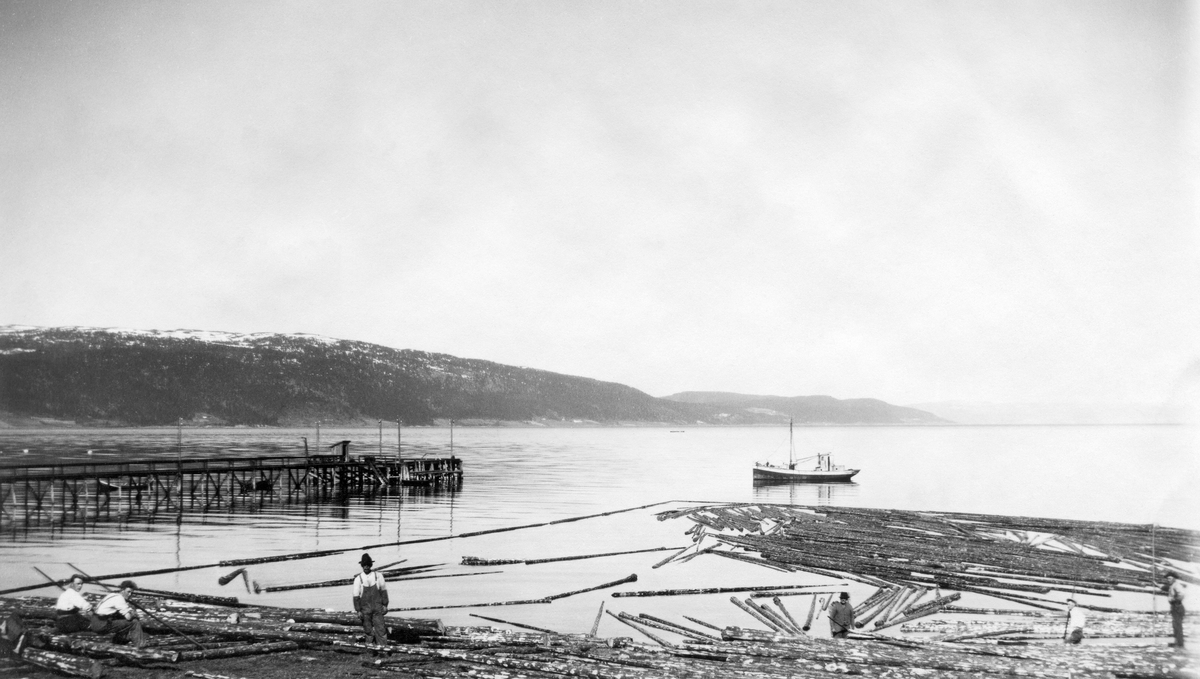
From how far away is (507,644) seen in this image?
17219 millimetres

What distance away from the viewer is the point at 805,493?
80562mm

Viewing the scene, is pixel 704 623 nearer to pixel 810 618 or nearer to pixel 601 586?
pixel 810 618

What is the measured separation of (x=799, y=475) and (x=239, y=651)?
Result: 8221 cm

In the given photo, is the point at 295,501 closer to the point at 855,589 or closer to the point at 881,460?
the point at 855,589

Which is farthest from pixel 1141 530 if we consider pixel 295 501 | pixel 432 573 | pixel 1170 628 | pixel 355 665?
pixel 295 501

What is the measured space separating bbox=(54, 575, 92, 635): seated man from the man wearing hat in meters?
6.10

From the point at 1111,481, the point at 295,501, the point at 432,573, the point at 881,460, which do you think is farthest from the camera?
the point at 881,460

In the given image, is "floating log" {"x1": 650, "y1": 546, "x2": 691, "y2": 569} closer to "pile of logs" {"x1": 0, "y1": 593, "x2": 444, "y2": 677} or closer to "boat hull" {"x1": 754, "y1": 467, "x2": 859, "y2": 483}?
"pile of logs" {"x1": 0, "y1": 593, "x2": 444, "y2": 677}

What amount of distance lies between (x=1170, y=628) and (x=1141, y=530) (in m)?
27.8

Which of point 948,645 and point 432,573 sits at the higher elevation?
point 948,645

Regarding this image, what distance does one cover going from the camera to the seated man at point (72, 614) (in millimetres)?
17422

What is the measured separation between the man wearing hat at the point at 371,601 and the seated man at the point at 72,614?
6.10 m

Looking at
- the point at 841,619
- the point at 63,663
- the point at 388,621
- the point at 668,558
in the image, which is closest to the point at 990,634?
the point at 841,619

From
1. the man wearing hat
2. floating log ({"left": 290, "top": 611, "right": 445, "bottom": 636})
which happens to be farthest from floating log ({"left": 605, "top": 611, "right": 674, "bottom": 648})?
the man wearing hat
